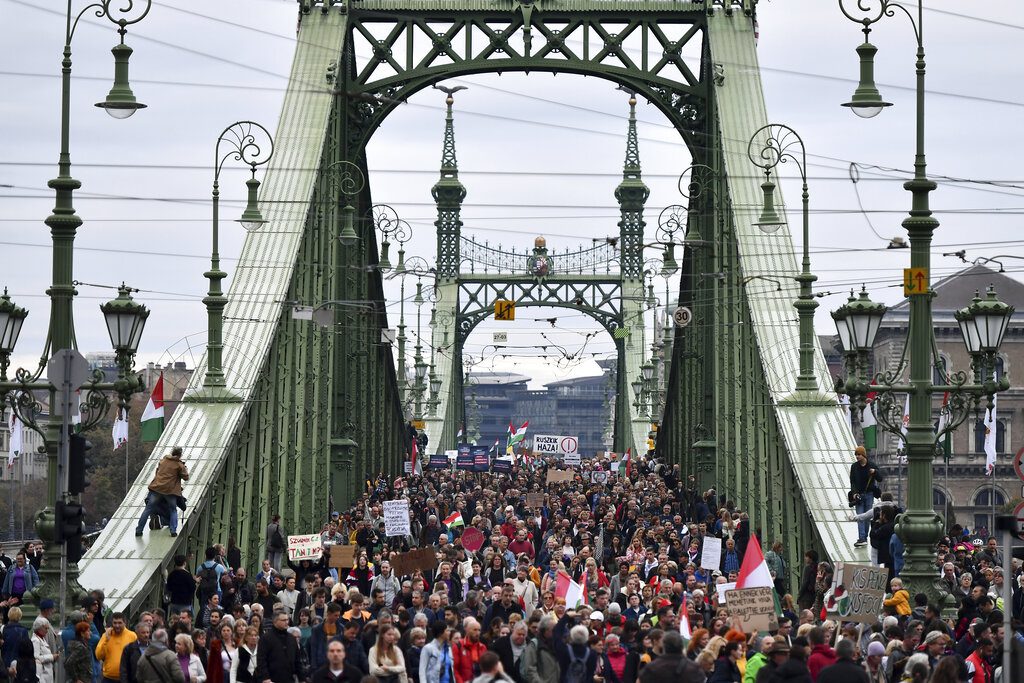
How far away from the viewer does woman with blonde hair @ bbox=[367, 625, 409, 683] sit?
66.5 feet

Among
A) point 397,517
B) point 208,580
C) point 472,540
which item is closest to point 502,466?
point 397,517

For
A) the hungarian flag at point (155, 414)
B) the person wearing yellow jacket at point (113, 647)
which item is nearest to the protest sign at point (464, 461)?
the hungarian flag at point (155, 414)

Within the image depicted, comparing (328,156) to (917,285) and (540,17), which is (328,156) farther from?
(917,285)

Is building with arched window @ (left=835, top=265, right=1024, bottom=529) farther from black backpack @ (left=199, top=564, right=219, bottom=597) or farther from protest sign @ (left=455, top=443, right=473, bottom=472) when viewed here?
black backpack @ (left=199, top=564, right=219, bottom=597)

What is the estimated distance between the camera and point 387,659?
2036 centimetres

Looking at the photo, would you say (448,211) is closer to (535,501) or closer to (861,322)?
(535,501)

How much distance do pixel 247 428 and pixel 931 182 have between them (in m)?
15.2

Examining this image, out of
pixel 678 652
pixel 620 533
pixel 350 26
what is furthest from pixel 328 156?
pixel 678 652

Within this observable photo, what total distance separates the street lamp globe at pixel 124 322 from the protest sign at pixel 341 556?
23.7ft

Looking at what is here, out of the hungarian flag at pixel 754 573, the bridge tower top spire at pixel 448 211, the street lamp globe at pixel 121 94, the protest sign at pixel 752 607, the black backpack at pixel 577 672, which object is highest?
the bridge tower top spire at pixel 448 211

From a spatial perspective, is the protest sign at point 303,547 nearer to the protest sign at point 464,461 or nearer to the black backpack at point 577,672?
the black backpack at point 577,672

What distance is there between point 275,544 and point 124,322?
11249 mm

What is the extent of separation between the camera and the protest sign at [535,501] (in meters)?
44.6

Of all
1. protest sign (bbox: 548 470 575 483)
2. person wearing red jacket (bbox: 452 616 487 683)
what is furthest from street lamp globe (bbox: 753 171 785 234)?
protest sign (bbox: 548 470 575 483)
